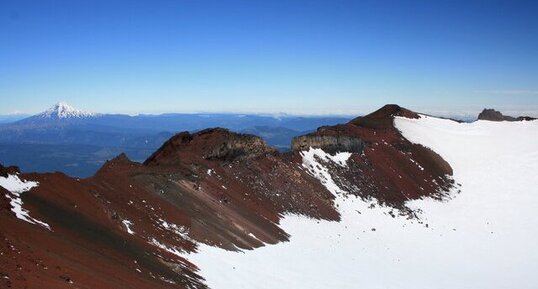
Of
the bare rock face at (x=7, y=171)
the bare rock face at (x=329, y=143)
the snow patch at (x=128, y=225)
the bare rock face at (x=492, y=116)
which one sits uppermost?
the bare rock face at (x=492, y=116)

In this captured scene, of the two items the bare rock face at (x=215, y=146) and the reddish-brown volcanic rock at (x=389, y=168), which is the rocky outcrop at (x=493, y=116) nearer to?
the reddish-brown volcanic rock at (x=389, y=168)

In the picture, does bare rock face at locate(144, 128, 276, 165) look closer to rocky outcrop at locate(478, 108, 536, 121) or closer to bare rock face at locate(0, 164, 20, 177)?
bare rock face at locate(0, 164, 20, 177)

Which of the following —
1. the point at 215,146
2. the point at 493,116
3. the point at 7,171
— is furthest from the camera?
the point at 493,116

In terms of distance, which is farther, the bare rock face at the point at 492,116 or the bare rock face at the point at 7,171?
the bare rock face at the point at 492,116

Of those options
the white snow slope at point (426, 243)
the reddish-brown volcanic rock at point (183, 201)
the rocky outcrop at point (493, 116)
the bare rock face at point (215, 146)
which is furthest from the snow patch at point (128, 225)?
the rocky outcrop at point (493, 116)

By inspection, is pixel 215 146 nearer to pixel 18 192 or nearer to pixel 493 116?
pixel 18 192

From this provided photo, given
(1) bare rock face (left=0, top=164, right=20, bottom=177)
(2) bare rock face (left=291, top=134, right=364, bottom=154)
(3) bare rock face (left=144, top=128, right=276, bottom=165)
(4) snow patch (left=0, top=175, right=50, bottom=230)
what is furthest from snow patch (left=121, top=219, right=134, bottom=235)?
(2) bare rock face (left=291, top=134, right=364, bottom=154)

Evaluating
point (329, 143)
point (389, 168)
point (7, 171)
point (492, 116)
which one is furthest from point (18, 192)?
point (492, 116)
